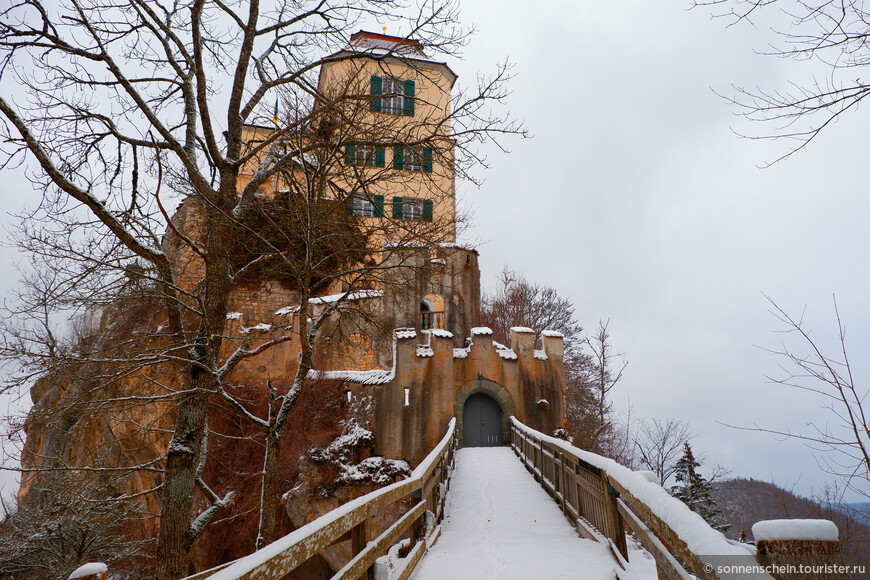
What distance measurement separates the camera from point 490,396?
688 inches

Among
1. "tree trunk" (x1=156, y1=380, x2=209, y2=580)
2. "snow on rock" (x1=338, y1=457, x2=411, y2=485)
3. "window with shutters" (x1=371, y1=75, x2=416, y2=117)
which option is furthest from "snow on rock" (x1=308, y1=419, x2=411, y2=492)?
"window with shutters" (x1=371, y1=75, x2=416, y2=117)

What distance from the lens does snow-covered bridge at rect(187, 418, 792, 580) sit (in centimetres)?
208

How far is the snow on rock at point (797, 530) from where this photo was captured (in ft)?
5.28

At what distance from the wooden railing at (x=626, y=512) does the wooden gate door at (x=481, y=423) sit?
7.90 meters

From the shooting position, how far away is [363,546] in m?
3.15

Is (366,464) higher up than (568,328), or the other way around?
(568,328)

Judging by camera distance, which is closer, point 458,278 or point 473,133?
point 473,133

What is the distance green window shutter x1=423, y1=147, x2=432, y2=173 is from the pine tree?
18061 millimetres

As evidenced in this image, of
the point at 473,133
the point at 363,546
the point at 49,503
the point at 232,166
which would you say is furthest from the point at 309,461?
the point at 363,546

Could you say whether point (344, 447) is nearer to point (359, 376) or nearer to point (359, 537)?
point (359, 376)

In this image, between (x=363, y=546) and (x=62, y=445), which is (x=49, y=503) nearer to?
(x=62, y=445)

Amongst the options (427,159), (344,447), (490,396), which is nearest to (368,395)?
(344,447)

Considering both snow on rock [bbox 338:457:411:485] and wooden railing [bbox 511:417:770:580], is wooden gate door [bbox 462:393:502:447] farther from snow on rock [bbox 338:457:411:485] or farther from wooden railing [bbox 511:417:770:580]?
wooden railing [bbox 511:417:770:580]

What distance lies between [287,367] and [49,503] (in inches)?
331
